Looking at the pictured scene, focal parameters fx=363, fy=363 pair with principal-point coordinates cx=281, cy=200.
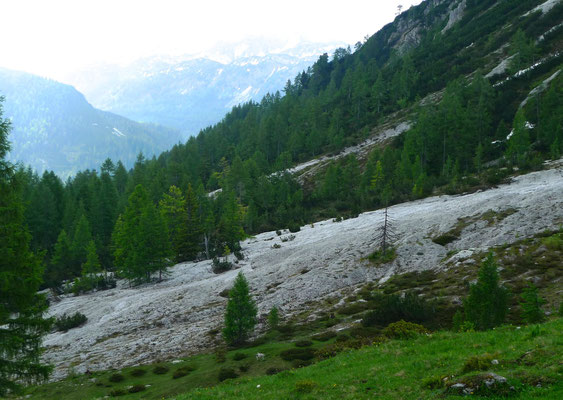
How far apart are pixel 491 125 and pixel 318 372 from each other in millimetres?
88319

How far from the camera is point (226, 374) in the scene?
2120cm

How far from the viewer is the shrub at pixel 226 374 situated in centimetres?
2083

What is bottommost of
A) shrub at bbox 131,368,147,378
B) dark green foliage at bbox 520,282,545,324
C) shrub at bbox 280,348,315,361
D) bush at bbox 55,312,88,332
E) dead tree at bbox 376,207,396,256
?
shrub at bbox 131,368,147,378

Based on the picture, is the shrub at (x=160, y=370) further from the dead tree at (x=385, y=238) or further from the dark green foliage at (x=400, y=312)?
the dead tree at (x=385, y=238)

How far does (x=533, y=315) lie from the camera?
64.6 feet

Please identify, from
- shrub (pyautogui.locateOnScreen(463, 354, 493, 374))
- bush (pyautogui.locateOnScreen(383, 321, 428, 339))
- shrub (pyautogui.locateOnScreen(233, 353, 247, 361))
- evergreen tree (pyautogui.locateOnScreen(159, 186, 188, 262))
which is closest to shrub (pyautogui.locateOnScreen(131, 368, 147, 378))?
shrub (pyautogui.locateOnScreen(233, 353, 247, 361))

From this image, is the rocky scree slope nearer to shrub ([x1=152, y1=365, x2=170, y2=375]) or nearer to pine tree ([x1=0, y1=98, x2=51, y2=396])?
shrub ([x1=152, y1=365, x2=170, y2=375])

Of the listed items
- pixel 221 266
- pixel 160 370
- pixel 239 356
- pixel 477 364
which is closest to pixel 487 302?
pixel 477 364

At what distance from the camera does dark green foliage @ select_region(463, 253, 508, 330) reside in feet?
66.2

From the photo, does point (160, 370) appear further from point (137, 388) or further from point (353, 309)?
point (353, 309)

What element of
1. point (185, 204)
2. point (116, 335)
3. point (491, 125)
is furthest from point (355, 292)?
point (491, 125)

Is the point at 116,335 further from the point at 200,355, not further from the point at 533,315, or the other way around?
the point at 533,315

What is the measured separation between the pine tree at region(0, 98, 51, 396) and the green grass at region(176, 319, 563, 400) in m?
9.33

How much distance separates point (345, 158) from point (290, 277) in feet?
222
